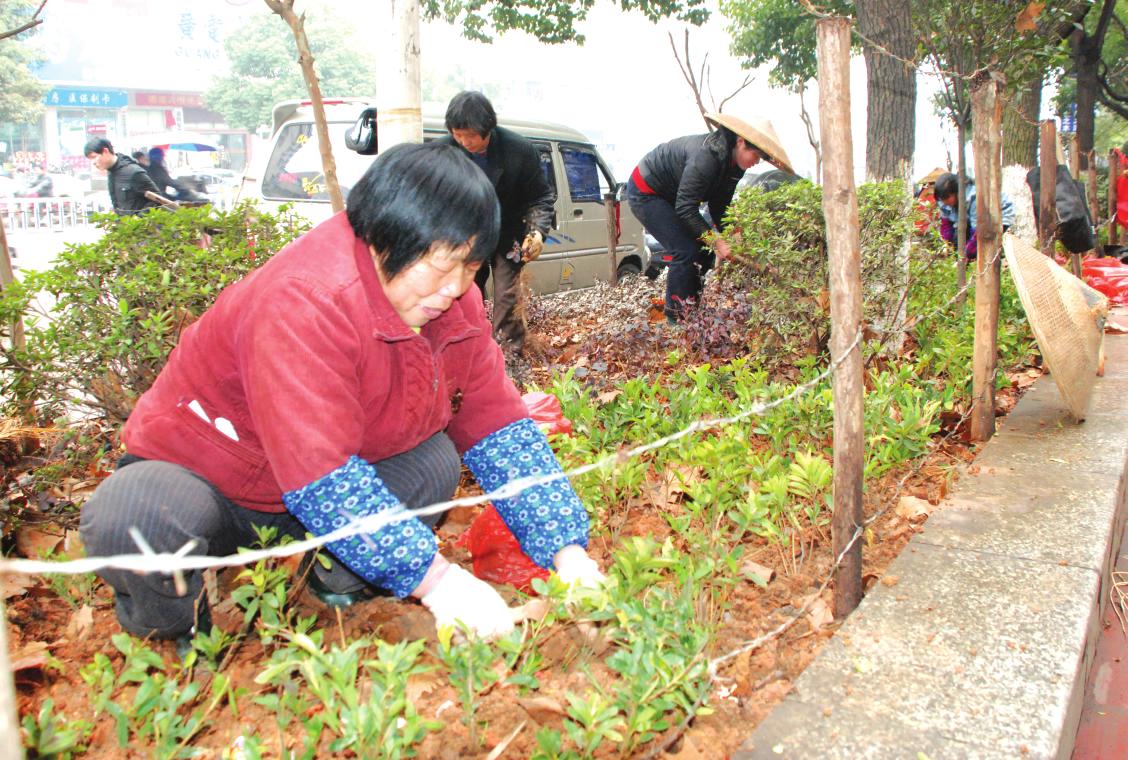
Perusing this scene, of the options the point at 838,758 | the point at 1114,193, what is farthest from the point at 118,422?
the point at 1114,193

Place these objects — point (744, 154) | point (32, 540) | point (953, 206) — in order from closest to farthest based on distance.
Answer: point (32, 540) → point (744, 154) → point (953, 206)

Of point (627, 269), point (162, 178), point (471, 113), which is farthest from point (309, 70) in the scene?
point (627, 269)

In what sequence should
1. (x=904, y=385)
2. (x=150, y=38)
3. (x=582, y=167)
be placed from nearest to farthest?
(x=904, y=385) → (x=582, y=167) → (x=150, y=38)

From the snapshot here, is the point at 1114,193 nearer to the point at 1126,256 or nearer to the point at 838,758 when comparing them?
the point at 1126,256

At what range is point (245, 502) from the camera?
2.02 metres

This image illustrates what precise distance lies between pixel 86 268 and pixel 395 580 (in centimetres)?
206

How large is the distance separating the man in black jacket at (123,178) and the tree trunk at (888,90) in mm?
6150

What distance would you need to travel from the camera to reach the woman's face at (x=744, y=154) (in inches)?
193

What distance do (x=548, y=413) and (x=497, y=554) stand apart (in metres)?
1.04

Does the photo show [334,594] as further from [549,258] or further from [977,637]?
[549,258]

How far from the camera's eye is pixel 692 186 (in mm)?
4969

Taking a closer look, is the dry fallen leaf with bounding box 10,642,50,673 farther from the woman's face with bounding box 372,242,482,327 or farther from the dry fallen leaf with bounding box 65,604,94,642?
the woman's face with bounding box 372,242,482,327

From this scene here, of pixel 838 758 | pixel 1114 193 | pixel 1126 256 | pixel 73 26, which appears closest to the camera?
pixel 838 758

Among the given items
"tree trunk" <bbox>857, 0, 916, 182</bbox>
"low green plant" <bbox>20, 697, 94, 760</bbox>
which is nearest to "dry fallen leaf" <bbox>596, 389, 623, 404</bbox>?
"low green plant" <bbox>20, 697, 94, 760</bbox>
